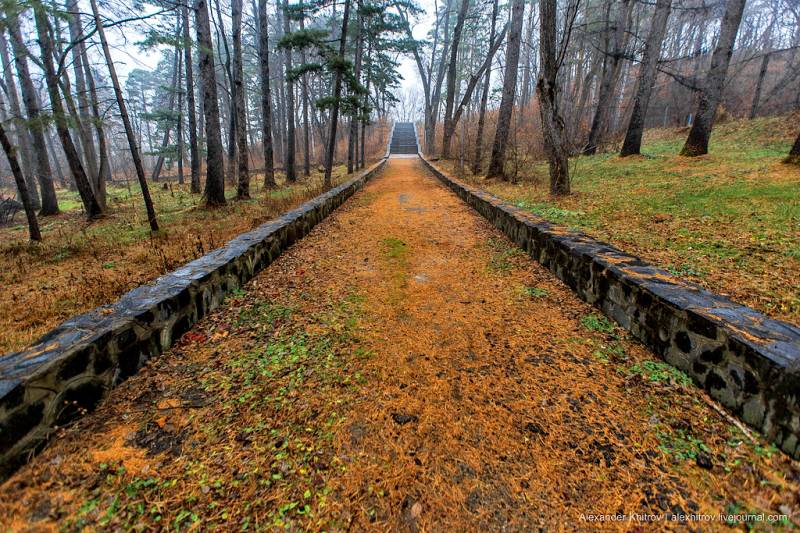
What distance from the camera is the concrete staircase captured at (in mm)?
29562

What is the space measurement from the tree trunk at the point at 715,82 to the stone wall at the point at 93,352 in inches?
423

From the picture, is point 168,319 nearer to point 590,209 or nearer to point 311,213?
point 311,213

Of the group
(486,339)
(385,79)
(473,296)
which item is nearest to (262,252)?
(473,296)

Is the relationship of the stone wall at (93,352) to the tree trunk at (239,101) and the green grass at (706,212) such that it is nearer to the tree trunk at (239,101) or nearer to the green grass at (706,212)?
the green grass at (706,212)

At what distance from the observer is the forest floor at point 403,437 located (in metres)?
1.39

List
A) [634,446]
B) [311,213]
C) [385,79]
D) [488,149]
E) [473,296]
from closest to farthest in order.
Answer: [634,446] < [473,296] < [311,213] < [488,149] < [385,79]

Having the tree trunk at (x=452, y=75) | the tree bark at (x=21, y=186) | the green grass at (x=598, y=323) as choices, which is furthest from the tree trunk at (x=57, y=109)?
the tree trunk at (x=452, y=75)

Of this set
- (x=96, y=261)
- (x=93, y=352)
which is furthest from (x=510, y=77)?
(x=93, y=352)

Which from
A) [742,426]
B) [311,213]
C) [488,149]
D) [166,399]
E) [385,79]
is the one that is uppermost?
[385,79]

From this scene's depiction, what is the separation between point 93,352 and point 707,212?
6.62 m

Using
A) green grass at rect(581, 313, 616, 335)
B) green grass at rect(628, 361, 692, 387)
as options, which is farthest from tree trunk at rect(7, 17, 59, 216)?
green grass at rect(628, 361, 692, 387)

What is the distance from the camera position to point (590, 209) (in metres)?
5.64

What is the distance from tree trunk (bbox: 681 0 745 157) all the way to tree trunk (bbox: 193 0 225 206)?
11691 millimetres

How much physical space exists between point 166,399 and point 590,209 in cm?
618
